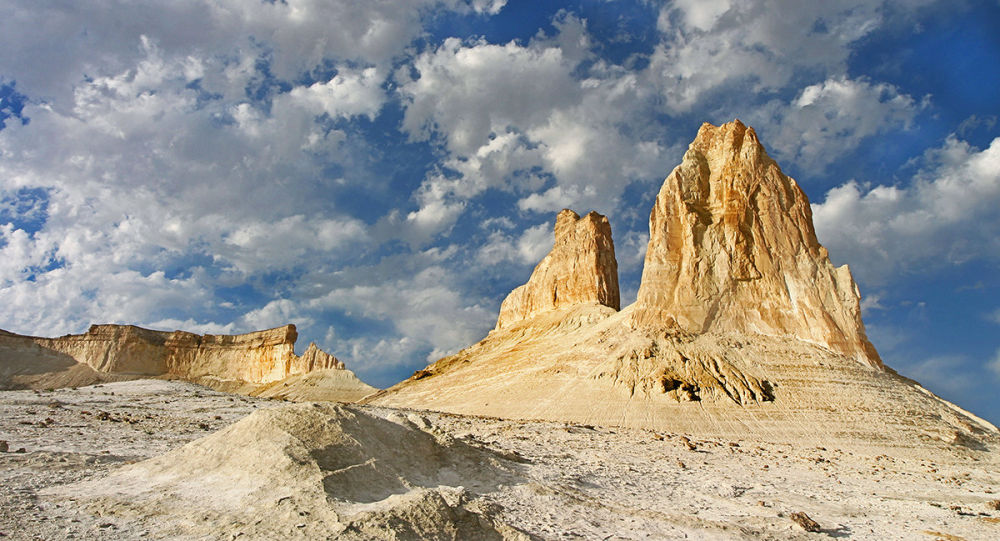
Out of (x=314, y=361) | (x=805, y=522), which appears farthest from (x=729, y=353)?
(x=314, y=361)

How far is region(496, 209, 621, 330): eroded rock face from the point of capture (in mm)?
63219

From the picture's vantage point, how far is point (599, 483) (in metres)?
11.6

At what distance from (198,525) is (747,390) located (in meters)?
29.8

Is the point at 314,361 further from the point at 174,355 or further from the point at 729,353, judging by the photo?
the point at 729,353

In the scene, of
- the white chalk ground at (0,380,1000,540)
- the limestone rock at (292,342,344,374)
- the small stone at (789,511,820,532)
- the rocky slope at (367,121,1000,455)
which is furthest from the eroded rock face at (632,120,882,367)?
the limestone rock at (292,342,344,374)

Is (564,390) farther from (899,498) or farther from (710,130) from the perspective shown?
(710,130)

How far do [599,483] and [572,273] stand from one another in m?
54.2

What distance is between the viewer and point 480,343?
62.5m

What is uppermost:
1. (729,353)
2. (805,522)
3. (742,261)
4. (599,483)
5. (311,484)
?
(742,261)

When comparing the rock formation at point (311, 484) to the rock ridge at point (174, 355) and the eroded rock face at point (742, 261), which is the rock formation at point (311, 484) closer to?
the eroded rock face at point (742, 261)

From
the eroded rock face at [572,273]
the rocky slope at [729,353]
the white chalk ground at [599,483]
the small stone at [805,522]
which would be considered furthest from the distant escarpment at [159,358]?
the small stone at [805,522]

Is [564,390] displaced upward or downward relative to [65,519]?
upward

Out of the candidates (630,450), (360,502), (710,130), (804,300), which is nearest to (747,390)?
(804,300)

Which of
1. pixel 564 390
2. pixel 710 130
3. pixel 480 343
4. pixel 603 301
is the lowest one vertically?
pixel 564 390
